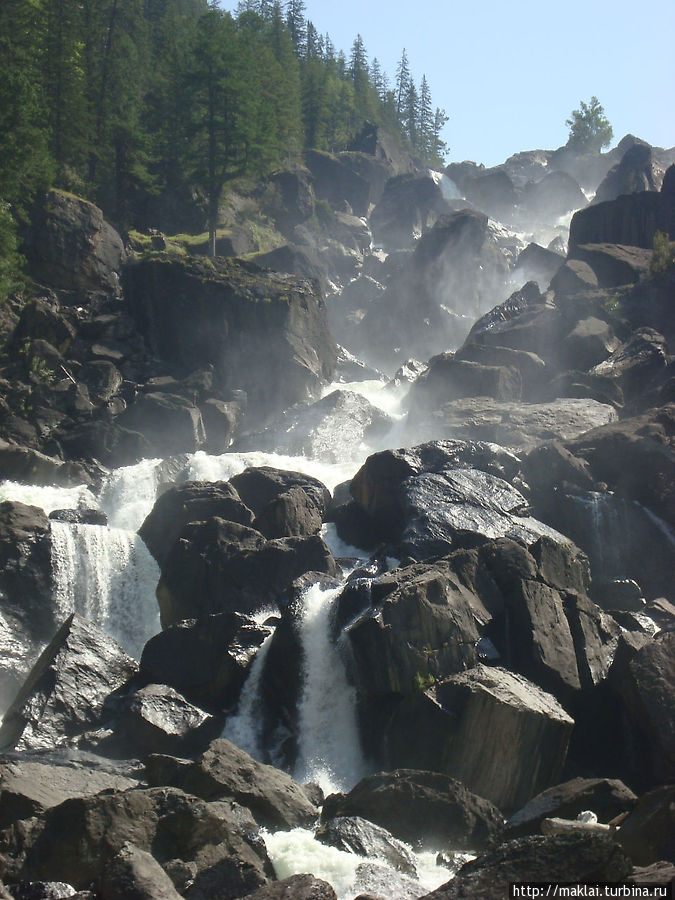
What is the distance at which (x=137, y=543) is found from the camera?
28.1m

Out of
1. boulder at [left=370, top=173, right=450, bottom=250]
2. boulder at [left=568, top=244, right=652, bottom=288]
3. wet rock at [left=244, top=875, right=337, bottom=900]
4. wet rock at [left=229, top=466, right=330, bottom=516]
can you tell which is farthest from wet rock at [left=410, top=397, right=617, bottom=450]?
boulder at [left=370, top=173, right=450, bottom=250]

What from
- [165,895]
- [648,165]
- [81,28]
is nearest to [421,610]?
[165,895]

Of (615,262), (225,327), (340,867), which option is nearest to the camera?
(340,867)

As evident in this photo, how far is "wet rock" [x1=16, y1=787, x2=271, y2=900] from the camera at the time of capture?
12008 mm

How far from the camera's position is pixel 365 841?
46.7ft

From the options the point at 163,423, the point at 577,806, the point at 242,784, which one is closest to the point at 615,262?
the point at 163,423

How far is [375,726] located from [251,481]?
12795mm

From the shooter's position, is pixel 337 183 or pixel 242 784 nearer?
pixel 242 784

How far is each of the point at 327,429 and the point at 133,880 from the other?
30994mm

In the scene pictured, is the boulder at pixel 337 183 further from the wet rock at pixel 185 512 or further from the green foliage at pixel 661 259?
the wet rock at pixel 185 512

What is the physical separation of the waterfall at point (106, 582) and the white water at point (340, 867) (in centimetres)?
1292

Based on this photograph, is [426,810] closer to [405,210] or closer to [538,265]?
[538,265]

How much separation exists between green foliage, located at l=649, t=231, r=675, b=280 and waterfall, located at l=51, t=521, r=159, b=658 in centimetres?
3313

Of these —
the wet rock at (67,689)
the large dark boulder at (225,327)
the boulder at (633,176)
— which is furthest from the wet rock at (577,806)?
the boulder at (633,176)
